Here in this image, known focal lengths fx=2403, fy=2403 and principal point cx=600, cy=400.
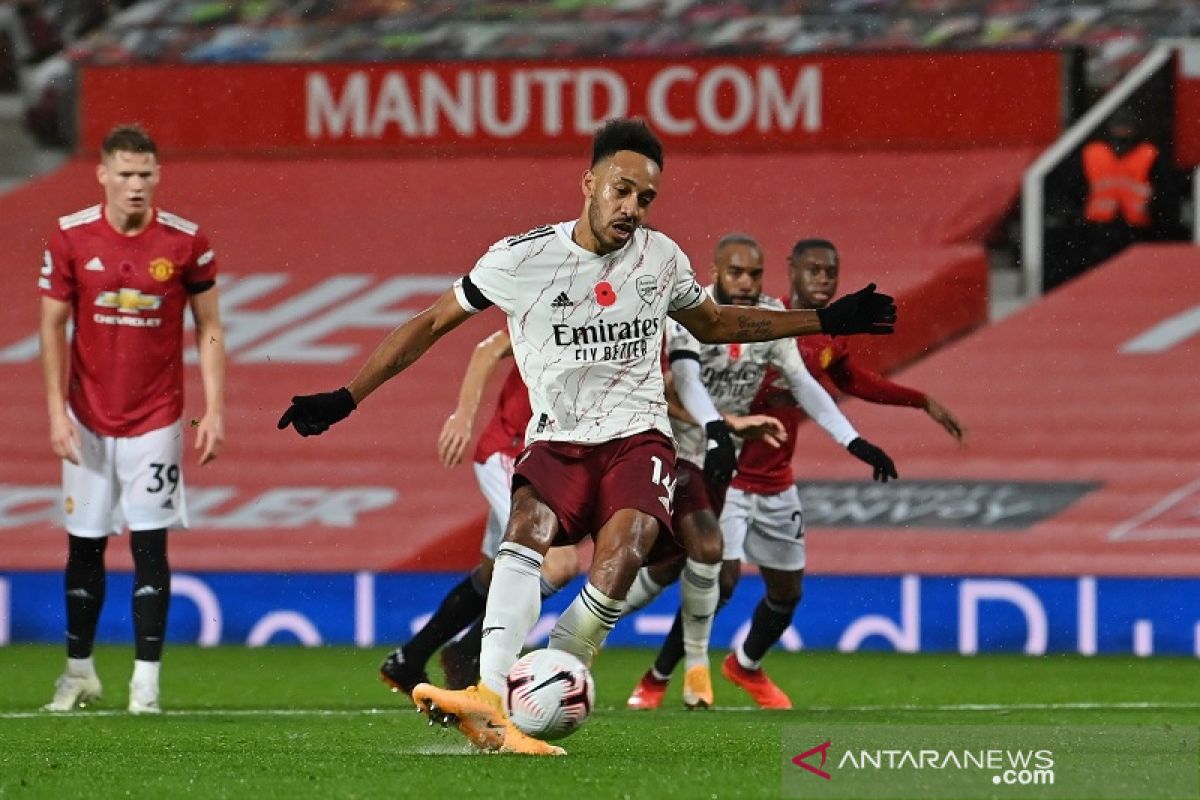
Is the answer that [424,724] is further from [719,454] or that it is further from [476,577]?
[719,454]

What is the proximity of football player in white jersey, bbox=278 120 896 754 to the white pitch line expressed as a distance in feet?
7.03

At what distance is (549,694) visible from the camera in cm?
619

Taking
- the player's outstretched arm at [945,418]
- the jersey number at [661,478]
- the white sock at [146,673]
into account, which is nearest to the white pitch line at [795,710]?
the white sock at [146,673]

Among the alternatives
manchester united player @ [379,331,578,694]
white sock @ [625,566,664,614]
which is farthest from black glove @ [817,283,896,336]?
white sock @ [625,566,664,614]

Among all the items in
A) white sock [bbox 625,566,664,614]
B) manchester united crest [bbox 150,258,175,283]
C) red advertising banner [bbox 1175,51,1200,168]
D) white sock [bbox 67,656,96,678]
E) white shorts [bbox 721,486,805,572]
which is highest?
red advertising banner [bbox 1175,51,1200,168]

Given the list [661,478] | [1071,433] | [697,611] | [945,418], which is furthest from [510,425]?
[1071,433]

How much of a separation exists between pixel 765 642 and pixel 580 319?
3348 millimetres

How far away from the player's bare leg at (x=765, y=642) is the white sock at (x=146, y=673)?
241 centimetres

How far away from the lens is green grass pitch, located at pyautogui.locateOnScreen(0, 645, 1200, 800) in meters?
5.90

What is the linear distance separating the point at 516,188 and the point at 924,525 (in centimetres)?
567

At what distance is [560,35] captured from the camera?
19.5m

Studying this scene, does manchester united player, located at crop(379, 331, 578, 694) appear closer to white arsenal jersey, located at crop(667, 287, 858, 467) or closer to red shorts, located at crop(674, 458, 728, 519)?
red shorts, located at crop(674, 458, 728, 519)

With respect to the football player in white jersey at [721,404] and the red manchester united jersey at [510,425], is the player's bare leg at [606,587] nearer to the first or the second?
the football player in white jersey at [721,404]

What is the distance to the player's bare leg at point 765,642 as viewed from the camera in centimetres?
958
